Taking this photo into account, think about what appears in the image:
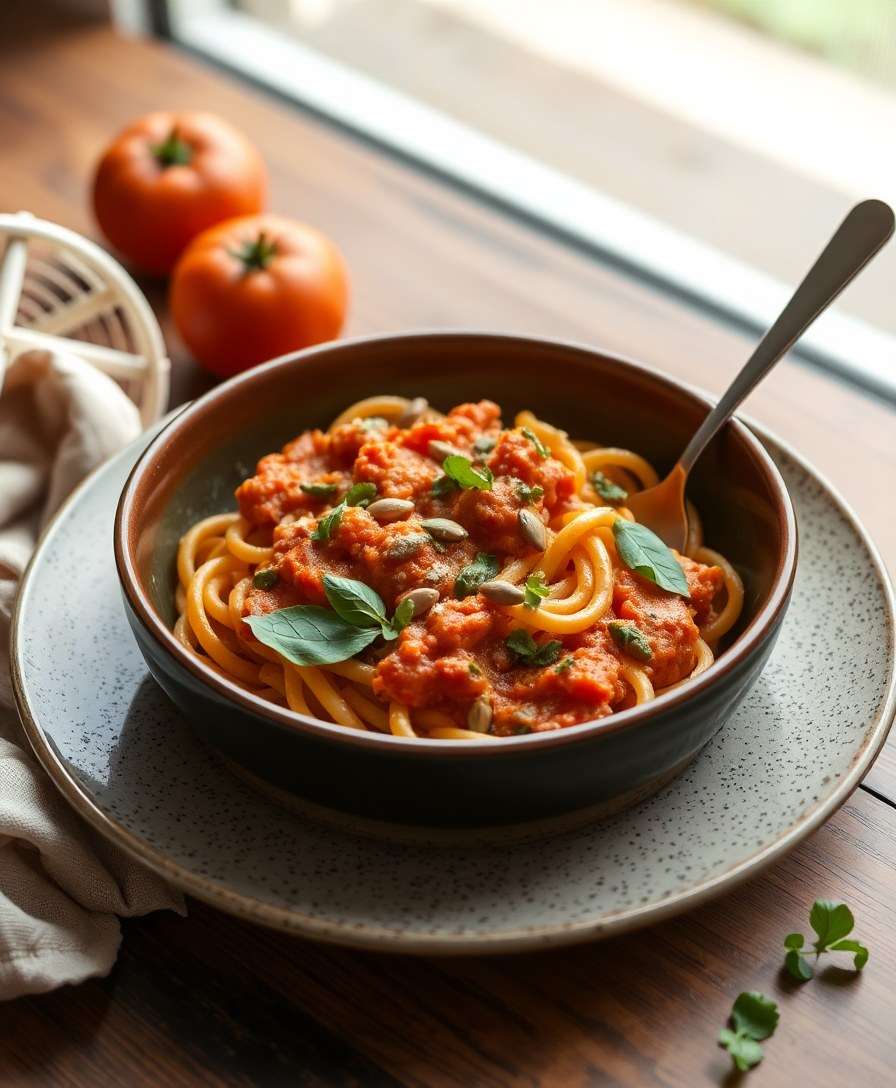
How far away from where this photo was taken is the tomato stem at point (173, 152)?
12.4ft

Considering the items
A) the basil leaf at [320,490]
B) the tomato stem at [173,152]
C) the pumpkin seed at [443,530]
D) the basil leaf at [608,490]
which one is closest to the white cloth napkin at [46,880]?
the basil leaf at [320,490]

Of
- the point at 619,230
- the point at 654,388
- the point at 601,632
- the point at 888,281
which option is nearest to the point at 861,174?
the point at 888,281

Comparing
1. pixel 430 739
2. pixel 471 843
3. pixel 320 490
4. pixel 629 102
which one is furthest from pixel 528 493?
pixel 629 102

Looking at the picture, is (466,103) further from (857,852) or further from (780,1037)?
(780,1037)

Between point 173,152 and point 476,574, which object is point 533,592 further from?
point 173,152

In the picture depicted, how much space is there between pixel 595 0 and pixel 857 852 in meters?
4.45

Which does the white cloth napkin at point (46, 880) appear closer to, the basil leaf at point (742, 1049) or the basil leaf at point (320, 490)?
the basil leaf at point (320, 490)

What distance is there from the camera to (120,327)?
11.8 ft

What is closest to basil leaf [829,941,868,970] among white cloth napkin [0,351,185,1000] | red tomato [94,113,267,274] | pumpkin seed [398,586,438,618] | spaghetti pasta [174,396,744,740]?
spaghetti pasta [174,396,744,740]

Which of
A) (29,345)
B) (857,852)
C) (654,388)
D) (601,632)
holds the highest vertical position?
(654,388)

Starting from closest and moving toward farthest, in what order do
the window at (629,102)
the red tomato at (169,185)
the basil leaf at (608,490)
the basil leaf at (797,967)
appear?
the basil leaf at (797,967) → the basil leaf at (608,490) → the red tomato at (169,185) → the window at (629,102)

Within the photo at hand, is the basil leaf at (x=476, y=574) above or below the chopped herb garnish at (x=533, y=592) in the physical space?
below

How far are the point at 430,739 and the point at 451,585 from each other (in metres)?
0.33

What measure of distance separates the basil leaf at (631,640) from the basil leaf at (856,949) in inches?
21.8
